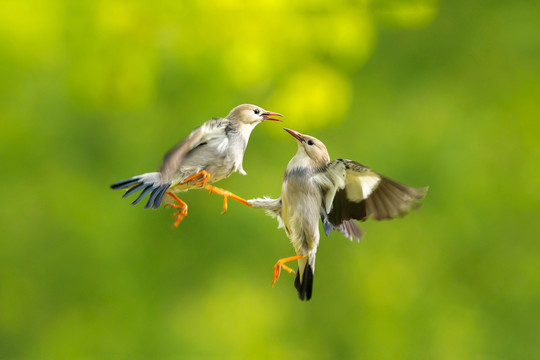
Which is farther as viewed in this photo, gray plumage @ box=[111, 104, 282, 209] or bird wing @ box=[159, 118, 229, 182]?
gray plumage @ box=[111, 104, 282, 209]

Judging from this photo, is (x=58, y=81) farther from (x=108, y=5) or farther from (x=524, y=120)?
(x=524, y=120)

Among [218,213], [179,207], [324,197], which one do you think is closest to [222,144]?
[179,207]

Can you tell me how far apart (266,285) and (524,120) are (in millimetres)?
4314

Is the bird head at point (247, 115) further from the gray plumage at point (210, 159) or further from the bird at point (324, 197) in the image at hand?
the bird at point (324, 197)

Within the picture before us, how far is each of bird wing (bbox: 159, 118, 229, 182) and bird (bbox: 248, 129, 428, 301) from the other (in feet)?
1.13

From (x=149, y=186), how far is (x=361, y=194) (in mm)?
974

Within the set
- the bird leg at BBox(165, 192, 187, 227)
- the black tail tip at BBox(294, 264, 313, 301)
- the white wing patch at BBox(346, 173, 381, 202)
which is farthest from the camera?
the black tail tip at BBox(294, 264, 313, 301)

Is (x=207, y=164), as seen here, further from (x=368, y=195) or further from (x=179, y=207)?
(x=368, y=195)

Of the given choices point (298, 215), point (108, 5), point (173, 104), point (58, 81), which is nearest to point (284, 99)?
point (173, 104)

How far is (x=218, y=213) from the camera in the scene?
764 centimetres

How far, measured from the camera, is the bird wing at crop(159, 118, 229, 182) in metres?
2.39

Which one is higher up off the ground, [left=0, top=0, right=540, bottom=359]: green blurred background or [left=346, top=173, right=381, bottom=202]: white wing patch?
[left=346, top=173, right=381, bottom=202]: white wing patch

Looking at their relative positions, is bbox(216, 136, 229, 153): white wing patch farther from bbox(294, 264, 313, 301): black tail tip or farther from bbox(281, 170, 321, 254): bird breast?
bbox(294, 264, 313, 301): black tail tip

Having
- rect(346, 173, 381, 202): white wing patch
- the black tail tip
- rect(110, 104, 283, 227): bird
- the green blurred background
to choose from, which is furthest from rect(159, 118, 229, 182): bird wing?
the green blurred background
